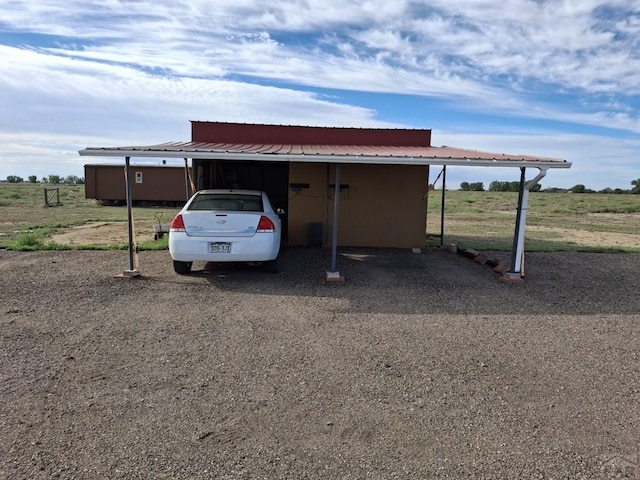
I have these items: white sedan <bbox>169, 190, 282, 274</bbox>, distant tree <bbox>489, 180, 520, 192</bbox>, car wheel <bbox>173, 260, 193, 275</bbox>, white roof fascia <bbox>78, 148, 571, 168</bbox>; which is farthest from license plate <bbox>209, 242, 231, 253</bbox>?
distant tree <bbox>489, 180, 520, 192</bbox>

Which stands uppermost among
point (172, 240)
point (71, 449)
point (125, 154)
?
point (125, 154)

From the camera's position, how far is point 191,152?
760cm

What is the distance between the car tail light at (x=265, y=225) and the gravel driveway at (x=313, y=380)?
0.87 m

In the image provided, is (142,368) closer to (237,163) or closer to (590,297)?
(590,297)

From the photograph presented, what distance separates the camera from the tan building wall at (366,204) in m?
11.6

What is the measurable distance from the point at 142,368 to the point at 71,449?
1292 mm

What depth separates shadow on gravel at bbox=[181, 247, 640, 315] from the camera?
22.1 feet

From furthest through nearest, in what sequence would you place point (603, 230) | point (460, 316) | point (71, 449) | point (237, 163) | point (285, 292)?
point (603, 230) < point (237, 163) < point (285, 292) < point (460, 316) < point (71, 449)

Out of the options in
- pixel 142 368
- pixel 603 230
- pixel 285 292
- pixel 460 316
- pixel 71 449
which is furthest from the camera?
pixel 603 230

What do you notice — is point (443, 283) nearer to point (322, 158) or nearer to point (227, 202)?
point (322, 158)

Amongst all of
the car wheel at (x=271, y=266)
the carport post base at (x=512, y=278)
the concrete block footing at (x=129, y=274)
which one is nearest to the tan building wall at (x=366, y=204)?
the car wheel at (x=271, y=266)

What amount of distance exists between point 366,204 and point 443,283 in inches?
159

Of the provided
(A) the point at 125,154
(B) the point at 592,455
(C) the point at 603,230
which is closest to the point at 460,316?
(B) the point at 592,455

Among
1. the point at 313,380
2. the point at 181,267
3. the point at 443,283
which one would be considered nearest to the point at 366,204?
the point at 443,283
